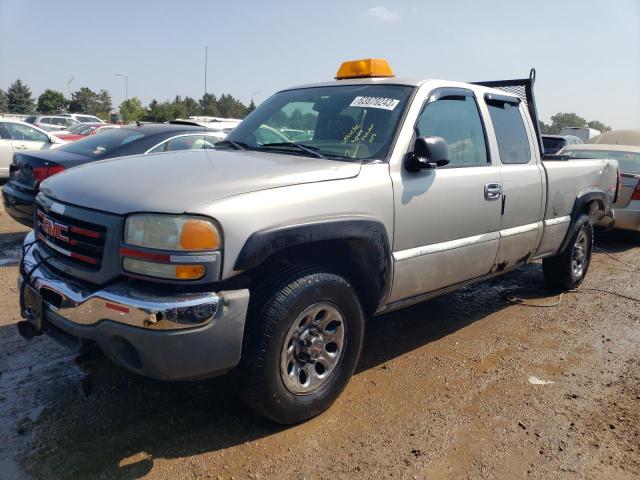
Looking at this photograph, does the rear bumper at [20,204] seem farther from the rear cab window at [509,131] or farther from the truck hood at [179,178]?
the rear cab window at [509,131]

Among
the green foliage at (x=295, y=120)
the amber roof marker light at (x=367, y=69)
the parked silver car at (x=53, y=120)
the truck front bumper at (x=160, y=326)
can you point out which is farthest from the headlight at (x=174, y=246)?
the parked silver car at (x=53, y=120)

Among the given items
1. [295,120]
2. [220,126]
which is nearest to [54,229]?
[295,120]

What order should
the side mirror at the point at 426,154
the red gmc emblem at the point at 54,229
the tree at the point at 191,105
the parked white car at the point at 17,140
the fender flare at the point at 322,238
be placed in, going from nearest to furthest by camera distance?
the fender flare at the point at 322,238 < the red gmc emblem at the point at 54,229 < the side mirror at the point at 426,154 < the parked white car at the point at 17,140 < the tree at the point at 191,105

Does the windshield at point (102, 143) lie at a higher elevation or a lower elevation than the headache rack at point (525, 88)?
lower

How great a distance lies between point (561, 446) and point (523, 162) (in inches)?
93.1

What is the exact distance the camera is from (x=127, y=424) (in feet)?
9.41

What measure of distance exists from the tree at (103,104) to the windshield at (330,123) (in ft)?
230

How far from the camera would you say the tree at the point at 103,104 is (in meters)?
72.7

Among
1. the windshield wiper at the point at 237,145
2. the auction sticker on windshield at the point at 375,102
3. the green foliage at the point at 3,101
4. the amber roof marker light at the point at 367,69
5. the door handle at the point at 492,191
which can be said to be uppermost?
the green foliage at the point at 3,101

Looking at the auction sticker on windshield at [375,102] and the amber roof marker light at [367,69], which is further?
the amber roof marker light at [367,69]

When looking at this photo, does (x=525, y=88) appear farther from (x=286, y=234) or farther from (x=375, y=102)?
(x=286, y=234)

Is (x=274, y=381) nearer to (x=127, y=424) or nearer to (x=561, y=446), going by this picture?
(x=127, y=424)

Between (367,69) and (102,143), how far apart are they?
3916 millimetres

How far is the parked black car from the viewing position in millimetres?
5914
